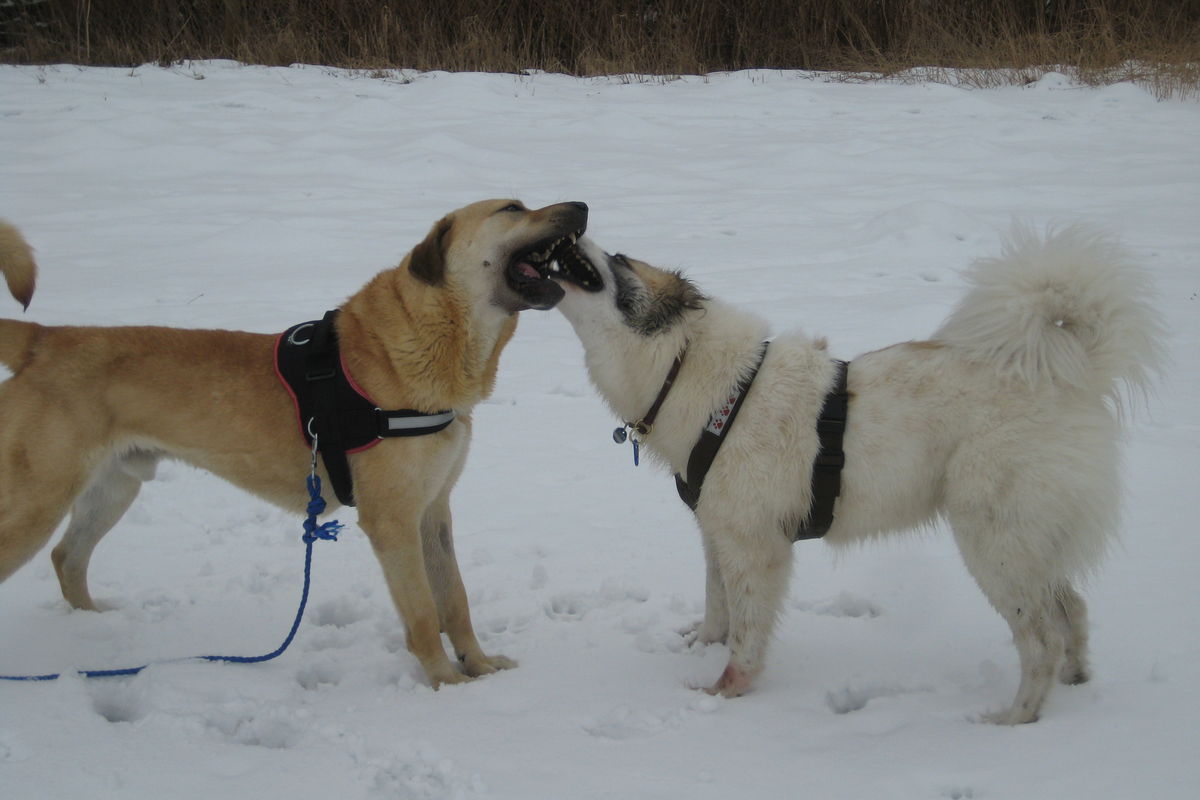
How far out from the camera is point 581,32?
1627cm

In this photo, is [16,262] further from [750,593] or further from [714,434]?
[750,593]

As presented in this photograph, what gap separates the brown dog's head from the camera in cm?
338

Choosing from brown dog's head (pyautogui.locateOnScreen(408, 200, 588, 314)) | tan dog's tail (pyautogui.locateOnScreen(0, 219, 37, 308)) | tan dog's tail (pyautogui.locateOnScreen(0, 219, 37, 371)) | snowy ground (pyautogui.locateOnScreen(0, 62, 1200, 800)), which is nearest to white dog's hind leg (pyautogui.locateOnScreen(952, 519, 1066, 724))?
snowy ground (pyautogui.locateOnScreen(0, 62, 1200, 800))

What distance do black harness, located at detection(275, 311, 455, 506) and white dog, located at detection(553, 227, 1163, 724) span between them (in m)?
0.76

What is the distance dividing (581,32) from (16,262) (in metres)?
14.3

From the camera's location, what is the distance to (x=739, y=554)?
3334 millimetres

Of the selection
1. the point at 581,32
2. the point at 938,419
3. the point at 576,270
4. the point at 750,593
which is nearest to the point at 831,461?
the point at 938,419

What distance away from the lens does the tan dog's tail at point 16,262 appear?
11.3 ft

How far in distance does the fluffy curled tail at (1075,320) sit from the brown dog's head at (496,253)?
1537 millimetres

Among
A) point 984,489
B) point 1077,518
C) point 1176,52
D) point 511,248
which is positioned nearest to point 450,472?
point 511,248

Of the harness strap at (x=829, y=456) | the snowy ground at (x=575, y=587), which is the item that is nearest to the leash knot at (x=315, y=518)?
the snowy ground at (x=575, y=587)

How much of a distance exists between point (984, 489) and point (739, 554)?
0.86 m

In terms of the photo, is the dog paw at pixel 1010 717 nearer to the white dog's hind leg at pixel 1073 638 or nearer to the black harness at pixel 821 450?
the white dog's hind leg at pixel 1073 638

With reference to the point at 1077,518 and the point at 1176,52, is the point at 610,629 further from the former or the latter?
the point at 1176,52
